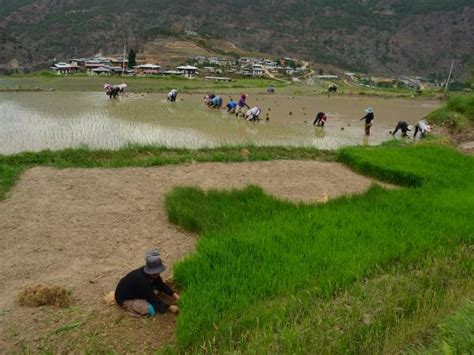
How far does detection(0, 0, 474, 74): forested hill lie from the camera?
86.2 m

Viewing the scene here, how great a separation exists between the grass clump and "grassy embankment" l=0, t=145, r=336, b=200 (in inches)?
324

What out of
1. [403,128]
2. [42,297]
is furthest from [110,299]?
[403,128]

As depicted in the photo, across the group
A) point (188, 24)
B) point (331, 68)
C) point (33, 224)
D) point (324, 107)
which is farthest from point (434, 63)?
point (33, 224)

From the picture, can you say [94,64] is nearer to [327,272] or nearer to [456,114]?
[456,114]

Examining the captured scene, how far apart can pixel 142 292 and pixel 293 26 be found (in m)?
108

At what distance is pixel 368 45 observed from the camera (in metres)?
99.1

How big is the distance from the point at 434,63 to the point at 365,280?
10498cm

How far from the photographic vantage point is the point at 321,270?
4.54 metres

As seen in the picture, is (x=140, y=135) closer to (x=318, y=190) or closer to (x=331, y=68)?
(x=318, y=190)

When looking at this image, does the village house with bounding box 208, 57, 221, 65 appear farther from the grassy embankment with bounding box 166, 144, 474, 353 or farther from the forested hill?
the grassy embankment with bounding box 166, 144, 474, 353

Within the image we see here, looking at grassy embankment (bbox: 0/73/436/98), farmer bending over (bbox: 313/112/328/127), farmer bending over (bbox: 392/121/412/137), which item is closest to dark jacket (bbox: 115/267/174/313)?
farmer bending over (bbox: 392/121/412/137)

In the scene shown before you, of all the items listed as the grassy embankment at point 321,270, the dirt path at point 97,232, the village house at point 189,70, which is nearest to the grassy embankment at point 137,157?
the dirt path at point 97,232

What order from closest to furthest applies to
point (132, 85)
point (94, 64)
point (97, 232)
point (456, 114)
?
point (97, 232)
point (456, 114)
point (132, 85)
point (94, 64)

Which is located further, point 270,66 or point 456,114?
point 270,66
